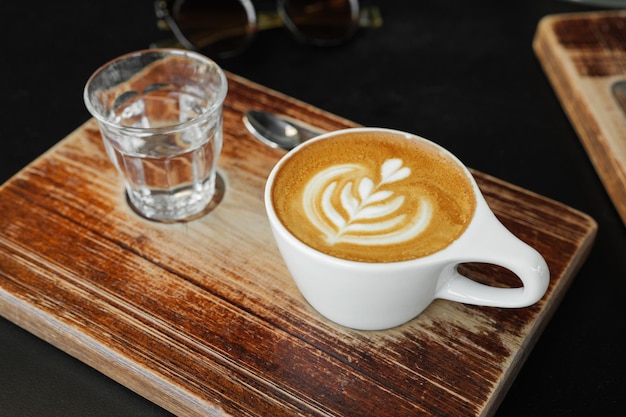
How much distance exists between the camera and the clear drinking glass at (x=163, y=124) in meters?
0.82

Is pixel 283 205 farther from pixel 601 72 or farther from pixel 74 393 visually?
pixel 601 72

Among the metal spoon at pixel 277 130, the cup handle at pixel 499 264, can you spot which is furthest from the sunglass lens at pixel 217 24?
the cup handle at pixel 499 264

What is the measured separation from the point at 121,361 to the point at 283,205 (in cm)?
20

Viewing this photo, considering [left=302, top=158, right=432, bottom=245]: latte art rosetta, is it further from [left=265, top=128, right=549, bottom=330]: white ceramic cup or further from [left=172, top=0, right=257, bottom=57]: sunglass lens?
[left=172, top=0, right=257, bottom=57]: sunglass lens

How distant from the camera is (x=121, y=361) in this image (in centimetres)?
70

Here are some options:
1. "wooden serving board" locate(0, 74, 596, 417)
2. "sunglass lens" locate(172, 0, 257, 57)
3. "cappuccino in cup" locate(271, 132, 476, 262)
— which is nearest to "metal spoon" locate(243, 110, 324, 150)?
"wooden serving board" locate(0, 74, 596, 417)

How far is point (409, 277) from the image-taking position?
0.66 meters

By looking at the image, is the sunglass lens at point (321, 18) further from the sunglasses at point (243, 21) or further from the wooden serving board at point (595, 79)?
the wooden serving board at point (595, 79)

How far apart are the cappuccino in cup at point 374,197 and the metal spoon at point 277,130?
6.0 inches

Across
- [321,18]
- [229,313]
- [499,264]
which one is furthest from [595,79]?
[229,313]

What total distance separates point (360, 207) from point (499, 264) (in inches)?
5.5

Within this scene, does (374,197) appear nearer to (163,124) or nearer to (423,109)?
(163,124)

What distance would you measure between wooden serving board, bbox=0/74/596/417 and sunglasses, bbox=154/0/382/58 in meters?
0.38

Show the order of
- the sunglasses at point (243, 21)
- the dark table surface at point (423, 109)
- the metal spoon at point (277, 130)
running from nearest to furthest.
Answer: the dark table surface at point (423, 109), the metal spoon at point (277, 130), the sunglasses at point (243, 21)
